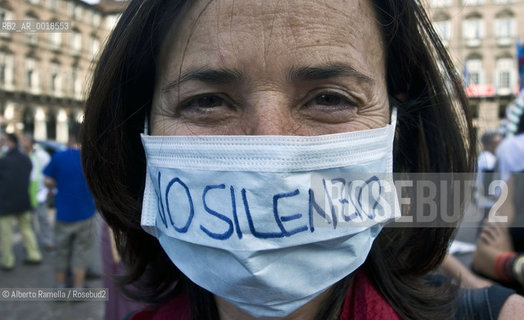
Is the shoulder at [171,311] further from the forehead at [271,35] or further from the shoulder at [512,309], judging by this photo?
the shoulder at [512,309]

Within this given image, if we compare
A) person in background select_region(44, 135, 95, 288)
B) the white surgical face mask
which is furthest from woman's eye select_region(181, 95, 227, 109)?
person in background select_region(44, 135, 95, 288)

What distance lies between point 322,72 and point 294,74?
0.08 m

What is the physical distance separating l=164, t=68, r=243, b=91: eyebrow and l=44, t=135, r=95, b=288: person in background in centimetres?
473

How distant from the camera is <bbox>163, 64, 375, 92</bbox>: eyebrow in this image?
1129 millimetres

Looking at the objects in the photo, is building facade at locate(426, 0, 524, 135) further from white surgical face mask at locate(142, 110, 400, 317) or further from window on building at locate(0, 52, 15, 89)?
white surgical face mask at locate(142, 110, 400, 317)

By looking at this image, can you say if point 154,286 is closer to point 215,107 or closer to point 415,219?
point 215,107

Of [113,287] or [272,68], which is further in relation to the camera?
[113,287]

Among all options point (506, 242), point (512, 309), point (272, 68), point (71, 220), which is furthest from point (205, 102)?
point (71, 220)

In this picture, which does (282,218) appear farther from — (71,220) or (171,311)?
(71,220)

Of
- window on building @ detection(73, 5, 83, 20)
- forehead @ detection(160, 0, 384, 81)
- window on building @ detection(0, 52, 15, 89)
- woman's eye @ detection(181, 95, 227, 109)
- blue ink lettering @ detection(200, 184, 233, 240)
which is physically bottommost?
blue ink lettering @ detection(200, 184, 233, 240)

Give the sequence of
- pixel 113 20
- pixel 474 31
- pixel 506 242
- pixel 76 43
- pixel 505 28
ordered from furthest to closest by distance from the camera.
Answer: pixel 474 31
pixel 505 28
pixel 76 43
pixel 506 242
pixel 113 20

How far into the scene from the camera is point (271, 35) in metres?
1.12

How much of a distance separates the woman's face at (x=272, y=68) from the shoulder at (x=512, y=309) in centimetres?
64

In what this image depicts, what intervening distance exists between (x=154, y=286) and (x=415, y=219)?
3.49 feet
